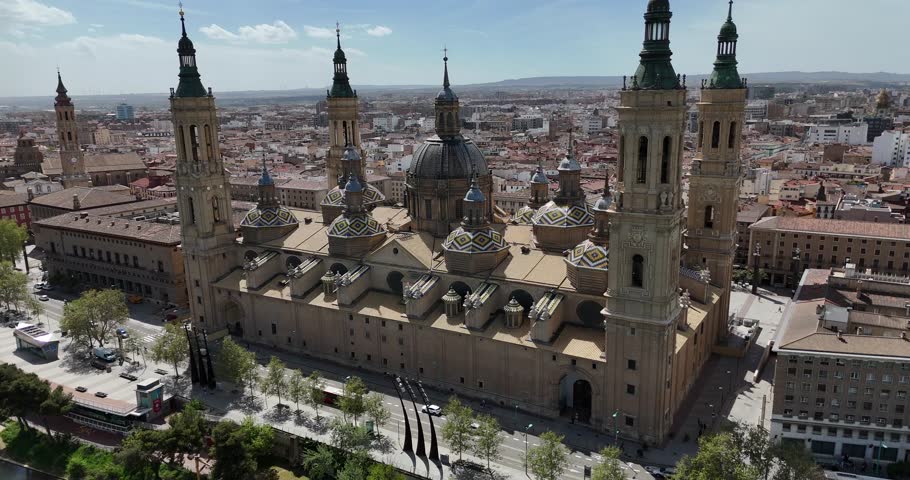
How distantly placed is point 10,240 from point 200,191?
4774cm

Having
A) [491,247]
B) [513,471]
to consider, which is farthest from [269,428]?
[491,247]

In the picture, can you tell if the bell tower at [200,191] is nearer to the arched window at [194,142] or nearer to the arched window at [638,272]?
the arched window at [194,142]

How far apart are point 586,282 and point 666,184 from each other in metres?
12.7

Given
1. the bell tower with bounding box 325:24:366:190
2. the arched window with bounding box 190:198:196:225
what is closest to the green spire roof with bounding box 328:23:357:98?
the bell tower with bounding box 325:24:366:190

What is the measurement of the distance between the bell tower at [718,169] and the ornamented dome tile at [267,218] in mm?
41675

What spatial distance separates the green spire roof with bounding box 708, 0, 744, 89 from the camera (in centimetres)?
5794

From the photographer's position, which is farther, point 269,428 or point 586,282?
point 586,282

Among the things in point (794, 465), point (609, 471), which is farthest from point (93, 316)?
point (794, 465)

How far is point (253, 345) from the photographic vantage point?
221 ft

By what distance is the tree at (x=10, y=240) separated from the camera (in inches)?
3696

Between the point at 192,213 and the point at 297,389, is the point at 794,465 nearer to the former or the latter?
the point at 297,389

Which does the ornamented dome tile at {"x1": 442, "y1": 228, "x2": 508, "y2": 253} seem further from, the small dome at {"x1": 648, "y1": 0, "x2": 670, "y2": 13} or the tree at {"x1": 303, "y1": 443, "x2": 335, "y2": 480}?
the small dome at {"x1": 648, "y1": 0, "x2": 670, "y2": 13}

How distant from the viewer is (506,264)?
58.9 metres

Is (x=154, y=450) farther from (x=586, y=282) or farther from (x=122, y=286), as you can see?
(x=122, y=286)
